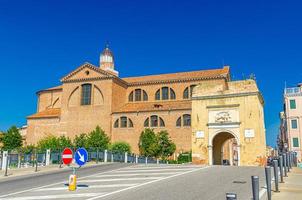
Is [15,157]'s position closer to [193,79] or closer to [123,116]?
[123,116]

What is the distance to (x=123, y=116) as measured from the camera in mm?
51438

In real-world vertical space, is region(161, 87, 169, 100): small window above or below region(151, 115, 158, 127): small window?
above

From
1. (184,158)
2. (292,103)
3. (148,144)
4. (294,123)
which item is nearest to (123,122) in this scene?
(148,144)

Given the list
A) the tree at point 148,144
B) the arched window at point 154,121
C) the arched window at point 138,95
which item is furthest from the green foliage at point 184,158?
the arched window at point 138,95

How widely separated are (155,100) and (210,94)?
25.7m

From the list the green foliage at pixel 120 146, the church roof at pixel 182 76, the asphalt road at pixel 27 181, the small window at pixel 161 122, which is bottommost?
the asphalt road at pixel 27 181

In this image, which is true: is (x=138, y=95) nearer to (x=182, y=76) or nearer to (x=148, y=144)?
(x=182, y=76)

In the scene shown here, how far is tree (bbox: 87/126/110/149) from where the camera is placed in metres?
46.8

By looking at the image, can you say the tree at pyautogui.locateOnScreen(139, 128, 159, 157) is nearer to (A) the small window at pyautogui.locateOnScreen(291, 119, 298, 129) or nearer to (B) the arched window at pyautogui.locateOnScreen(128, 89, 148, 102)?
(B) the arched window at pyautogui.locateOnScreen(128, 89, 148, 102)

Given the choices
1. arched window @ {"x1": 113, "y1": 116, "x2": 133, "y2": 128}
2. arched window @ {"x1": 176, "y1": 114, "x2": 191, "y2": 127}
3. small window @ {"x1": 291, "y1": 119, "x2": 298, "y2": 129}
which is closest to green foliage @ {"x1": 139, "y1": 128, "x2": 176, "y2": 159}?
arched window @ {"x1": 176, "y1": 114, "x2": 191, "y2": 127}

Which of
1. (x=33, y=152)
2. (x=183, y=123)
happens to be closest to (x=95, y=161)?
(x=33, y=152)

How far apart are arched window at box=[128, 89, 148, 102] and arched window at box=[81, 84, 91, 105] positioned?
23.1ft

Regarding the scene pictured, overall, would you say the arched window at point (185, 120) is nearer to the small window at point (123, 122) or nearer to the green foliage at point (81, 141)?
the small window at point (123, 122)

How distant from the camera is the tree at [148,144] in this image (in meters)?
44.3
